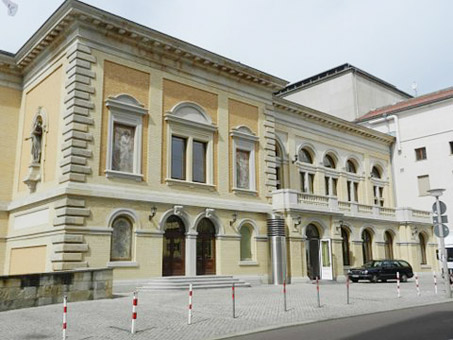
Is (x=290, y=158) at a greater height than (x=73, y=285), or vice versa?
(x=290, y=158)

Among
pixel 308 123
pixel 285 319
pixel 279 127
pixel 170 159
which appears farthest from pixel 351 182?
pixel 285 319

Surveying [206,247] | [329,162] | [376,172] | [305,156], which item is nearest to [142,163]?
[206,247]

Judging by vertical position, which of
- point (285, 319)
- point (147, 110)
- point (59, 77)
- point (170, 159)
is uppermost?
point (59, 77)

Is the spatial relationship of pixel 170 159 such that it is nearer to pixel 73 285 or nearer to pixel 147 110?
pixel 147 110

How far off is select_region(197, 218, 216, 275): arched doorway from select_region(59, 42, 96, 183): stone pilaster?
6.65 m

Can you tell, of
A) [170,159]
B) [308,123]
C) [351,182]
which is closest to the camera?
[170,159]

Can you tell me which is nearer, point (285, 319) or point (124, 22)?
point (285, 319)

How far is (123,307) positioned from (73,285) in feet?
7.00

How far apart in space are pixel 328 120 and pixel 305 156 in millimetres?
3517

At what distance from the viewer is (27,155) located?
24.0 m

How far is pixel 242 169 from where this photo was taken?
87.6 feet

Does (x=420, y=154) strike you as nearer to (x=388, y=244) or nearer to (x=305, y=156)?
(x=388, y=244)

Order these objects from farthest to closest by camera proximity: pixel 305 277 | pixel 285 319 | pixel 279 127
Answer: pixel 279 127, pixel 305 277, pixel 285 319

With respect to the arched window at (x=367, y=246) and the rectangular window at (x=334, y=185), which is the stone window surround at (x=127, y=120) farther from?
the arched window at (x=367, y=246)
